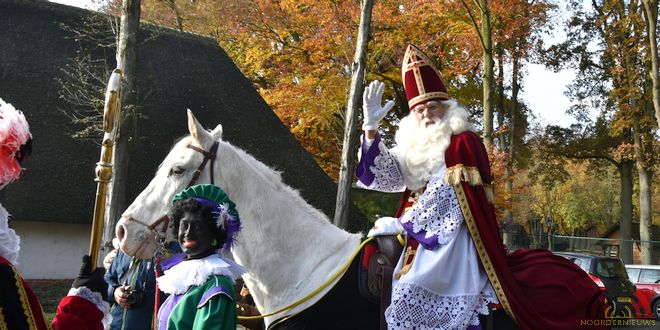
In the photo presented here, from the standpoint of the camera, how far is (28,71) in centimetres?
1736

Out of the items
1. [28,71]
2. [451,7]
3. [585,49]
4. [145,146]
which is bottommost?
[145,146]

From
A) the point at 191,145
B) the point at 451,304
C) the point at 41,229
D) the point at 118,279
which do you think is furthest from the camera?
the point at 41,229

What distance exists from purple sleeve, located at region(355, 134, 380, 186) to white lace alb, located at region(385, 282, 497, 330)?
0.89 m

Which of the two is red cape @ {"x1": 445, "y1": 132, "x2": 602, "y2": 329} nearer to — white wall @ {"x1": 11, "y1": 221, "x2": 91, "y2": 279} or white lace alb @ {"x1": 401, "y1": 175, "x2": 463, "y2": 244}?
white lace alb @ {"x1": 401, "y1": 175, "x2": 463, "y2": 244}

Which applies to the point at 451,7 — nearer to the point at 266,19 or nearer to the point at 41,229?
the point at 266,19

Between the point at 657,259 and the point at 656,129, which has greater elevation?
the point at 656,129

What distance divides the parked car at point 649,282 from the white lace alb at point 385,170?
15.0 meters

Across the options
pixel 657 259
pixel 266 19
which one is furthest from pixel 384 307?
pixel 657 259

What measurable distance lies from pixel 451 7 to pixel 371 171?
1546cm

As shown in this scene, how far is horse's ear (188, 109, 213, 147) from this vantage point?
14.9ft

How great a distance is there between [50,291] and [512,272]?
12961mm

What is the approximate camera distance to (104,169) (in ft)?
11.6

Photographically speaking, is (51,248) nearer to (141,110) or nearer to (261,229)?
(141,110)

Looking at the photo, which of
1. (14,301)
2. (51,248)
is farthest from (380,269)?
(51,248)
